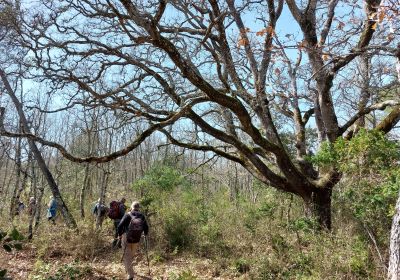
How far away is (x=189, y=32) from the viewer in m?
9.91

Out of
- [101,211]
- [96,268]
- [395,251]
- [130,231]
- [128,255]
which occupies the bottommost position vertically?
[96,268]

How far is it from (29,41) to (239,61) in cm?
557

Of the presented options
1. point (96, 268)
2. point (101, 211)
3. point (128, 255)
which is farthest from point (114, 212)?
point (128, 255)

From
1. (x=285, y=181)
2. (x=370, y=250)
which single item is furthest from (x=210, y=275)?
(x=370, y=250)

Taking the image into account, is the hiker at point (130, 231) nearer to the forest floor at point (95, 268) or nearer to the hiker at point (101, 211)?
the forest floor at point (95, 268)

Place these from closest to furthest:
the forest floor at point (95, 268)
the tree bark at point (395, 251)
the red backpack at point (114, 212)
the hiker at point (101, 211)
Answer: the tree bark at point (395, 251) < the forest floor at point (95, 268) < the red backpack at point (114, 212) < the hiker at point (101, 211)

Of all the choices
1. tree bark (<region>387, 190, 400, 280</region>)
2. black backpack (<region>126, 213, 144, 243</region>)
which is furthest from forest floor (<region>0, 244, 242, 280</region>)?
tree bark (<region>387, 190, 400, 280</region>)

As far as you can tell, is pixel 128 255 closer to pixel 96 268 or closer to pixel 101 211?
pixel 96 268

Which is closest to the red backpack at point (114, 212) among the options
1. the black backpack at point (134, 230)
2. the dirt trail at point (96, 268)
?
the dirt trail at point (96, 268)

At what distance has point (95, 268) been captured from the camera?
9062 mm

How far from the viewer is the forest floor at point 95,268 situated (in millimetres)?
8070

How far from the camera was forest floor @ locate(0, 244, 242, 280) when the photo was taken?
8.07 meters

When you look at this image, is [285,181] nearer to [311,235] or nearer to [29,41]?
[311,235]

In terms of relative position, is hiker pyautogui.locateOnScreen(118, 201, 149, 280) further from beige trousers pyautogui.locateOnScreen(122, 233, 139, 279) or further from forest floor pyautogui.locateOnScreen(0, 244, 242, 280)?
forest floor pyautogui.locateOnScreen(0, 244, 242, 280)
